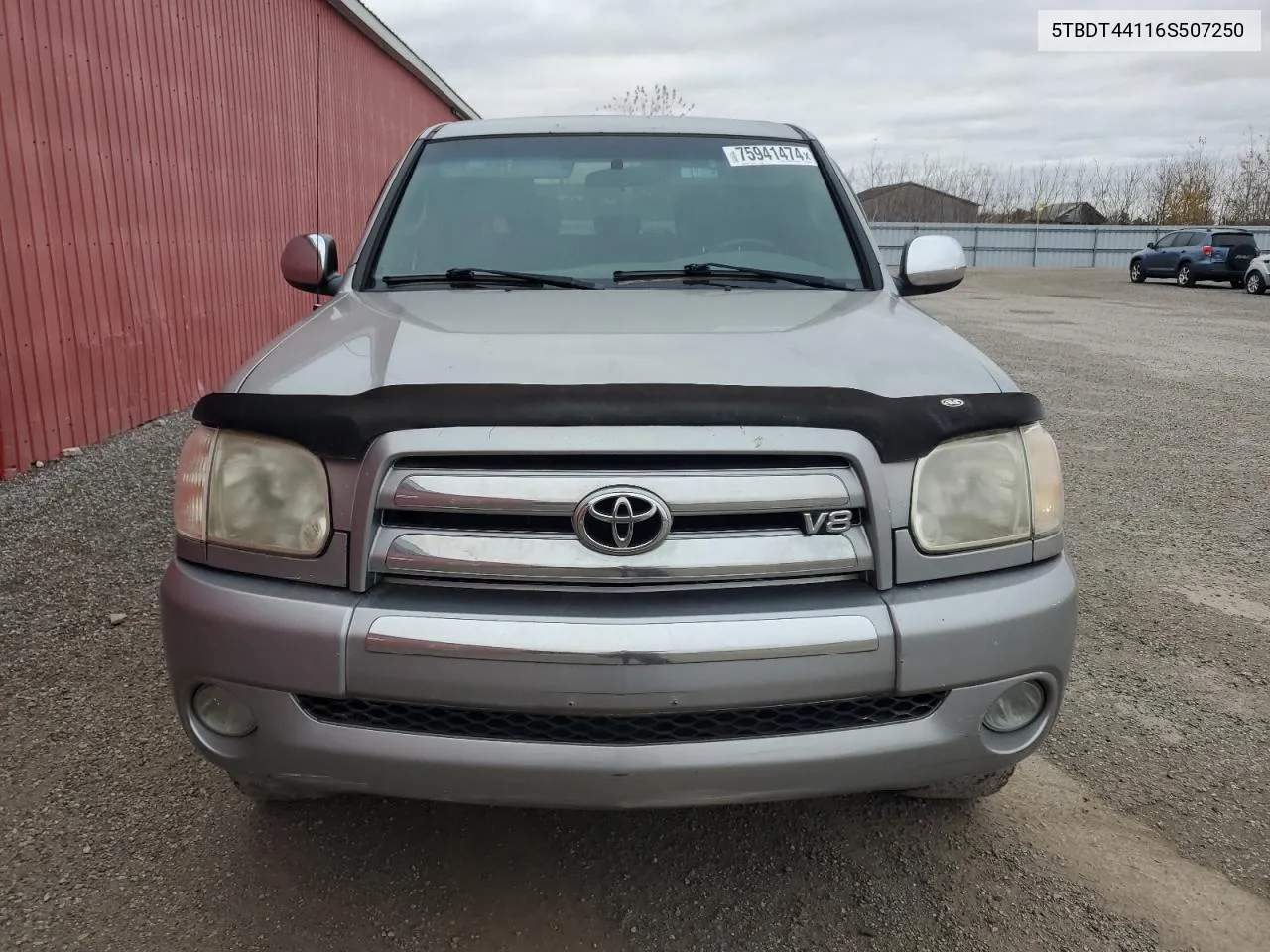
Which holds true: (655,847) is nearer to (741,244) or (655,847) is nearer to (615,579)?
(615,579)

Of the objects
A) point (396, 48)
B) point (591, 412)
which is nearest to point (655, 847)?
point (591, 412)

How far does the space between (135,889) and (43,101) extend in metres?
5.27

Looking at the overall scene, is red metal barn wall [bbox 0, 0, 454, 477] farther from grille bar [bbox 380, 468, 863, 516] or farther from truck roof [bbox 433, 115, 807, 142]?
grille bar [bbox 380, 468, 863, 516]

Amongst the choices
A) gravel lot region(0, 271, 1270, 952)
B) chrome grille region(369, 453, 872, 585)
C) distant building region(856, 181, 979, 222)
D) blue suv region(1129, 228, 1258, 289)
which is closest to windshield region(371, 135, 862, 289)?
chrome grille region(369, 453, 872, 585)

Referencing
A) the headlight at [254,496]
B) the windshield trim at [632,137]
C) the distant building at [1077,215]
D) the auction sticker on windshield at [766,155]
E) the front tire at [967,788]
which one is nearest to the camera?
the headlight at [254,496]

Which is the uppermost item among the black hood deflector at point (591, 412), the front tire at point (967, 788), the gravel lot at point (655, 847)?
the black hood deflector at point (591, 412)

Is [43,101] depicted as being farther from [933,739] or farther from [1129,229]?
[1129,229]

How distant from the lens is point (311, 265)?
309cm

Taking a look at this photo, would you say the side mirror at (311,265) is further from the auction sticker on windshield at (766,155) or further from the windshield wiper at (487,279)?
the auction sticker on windshield at (766,155)

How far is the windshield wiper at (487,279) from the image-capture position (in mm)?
2793

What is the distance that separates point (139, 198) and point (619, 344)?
6.02 metres

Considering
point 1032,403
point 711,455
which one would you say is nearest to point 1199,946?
point 1032,403

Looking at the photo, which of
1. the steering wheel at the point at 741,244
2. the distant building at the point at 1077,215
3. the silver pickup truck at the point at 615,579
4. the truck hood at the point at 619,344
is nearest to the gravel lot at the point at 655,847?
the silver pickup truck at the point at 615,579

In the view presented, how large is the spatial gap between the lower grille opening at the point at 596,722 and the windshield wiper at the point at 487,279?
4.69 ft
